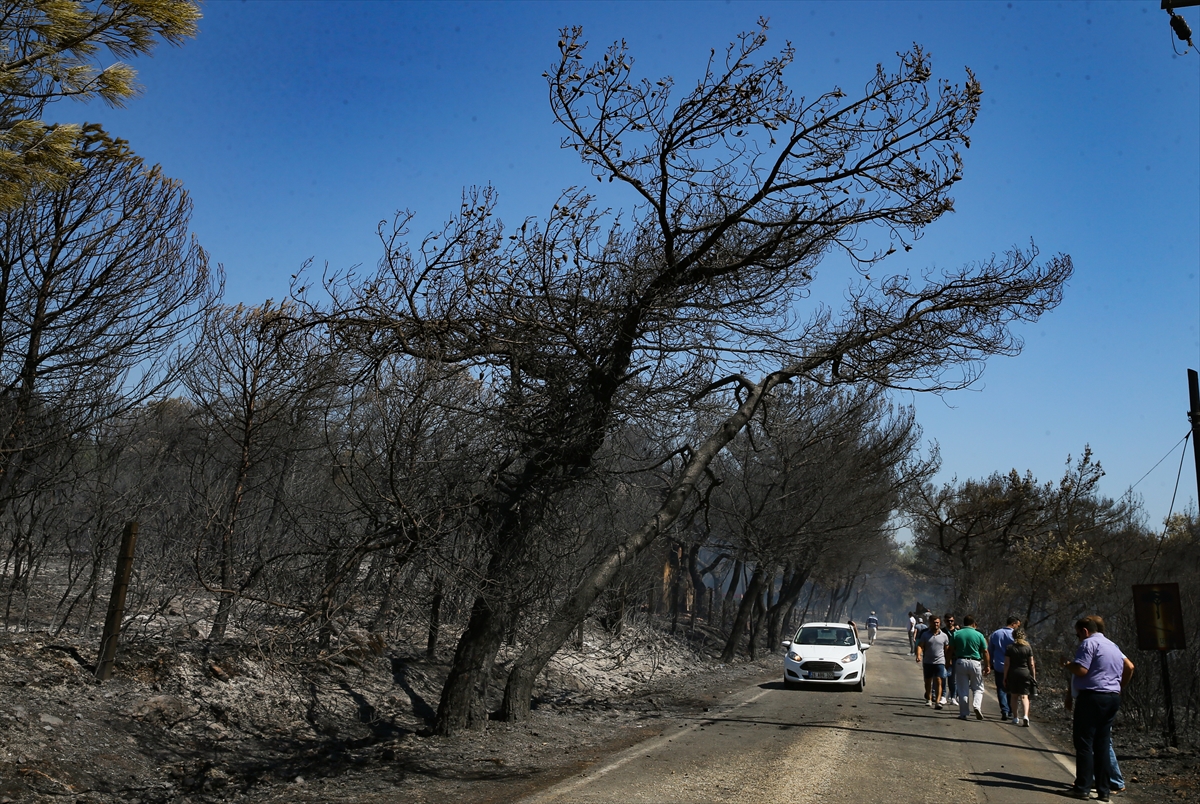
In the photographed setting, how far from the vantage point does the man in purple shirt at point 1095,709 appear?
825cm

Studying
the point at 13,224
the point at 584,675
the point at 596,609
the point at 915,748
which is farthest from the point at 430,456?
the point at 596,609

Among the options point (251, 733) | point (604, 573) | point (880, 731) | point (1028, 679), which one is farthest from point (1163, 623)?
point (251, 733)

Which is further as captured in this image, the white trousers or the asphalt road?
the white trousers

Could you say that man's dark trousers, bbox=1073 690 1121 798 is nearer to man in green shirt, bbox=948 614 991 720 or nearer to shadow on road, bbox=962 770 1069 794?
shadow on road, bbox=962 770 1069 794

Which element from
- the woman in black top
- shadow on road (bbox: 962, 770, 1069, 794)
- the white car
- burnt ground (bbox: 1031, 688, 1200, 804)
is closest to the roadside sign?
burnt ground (bbox: 1031, 688, 1200, 804)

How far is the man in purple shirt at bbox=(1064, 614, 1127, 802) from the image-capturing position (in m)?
8.25

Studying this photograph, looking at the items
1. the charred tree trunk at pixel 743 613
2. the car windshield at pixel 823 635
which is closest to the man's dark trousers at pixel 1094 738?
the car windshield at pixel 823 635

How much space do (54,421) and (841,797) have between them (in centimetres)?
951

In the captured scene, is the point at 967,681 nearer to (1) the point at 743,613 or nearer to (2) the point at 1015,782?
(2) the point at 1015,782

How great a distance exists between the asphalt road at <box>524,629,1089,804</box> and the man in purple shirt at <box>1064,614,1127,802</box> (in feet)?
1.27

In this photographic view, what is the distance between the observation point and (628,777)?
8.44m

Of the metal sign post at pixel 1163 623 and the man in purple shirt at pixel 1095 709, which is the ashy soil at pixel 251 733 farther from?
the metal sign post at pixel 1163 623

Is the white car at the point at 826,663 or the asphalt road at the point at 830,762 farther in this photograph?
the white car at the point at 826,663

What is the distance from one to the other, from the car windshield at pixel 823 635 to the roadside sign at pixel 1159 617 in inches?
345
